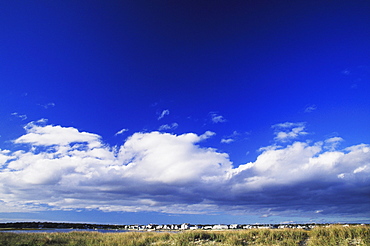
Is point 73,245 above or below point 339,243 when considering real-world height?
below

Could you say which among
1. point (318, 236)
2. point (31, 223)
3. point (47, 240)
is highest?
point (318, 236)

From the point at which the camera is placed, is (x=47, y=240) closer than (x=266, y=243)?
No

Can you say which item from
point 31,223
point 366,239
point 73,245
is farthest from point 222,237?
point 31,223

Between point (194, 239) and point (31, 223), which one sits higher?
point (194, 239)

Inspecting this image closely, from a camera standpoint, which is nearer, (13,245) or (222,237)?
(13,245)

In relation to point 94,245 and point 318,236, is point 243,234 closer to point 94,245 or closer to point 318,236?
point 318,236

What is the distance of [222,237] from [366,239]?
52.5ft

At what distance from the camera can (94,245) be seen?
31.1 metres

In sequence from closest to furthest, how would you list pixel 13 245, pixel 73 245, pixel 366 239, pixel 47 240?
pixel 366 239 → pixel 13 245 → pixel 73 245 → pixel 47 240

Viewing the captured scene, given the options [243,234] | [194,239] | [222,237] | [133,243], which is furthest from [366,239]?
[133,243]

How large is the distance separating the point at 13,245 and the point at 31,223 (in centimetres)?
16357

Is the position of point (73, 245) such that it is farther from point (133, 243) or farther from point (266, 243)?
point (266, 243)

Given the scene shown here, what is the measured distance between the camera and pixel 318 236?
28.0 metres

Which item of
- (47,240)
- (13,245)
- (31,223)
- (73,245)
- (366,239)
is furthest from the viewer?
(31,223)
